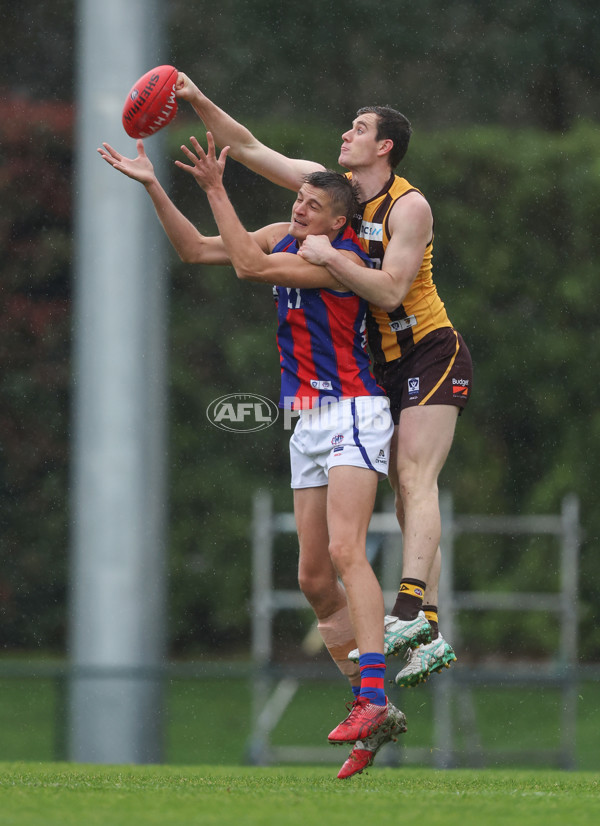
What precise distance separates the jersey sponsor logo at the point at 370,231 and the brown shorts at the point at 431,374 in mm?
370

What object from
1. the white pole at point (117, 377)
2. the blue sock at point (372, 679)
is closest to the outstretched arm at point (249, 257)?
the blue sock at point (372, 679)

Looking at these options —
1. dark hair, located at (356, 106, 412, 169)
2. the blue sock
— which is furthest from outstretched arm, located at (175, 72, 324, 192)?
the blue sock

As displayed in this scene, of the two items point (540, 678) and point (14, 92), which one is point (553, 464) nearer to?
point (540, 678)

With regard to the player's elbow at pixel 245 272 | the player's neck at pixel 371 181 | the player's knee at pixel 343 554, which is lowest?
the player's knee at pixel 343 554

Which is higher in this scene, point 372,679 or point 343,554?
point 343,554

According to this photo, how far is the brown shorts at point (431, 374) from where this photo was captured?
471 centimetres

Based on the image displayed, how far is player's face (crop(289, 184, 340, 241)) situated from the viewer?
4.55 meters

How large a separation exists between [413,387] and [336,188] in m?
0.70

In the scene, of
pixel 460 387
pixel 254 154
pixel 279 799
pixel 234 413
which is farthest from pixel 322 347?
pixel 234 413

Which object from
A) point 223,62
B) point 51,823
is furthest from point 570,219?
point 51,823

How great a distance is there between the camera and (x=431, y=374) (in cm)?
473

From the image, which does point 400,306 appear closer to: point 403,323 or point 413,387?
point 403,323

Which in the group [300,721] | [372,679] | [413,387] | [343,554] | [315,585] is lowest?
[300,721]

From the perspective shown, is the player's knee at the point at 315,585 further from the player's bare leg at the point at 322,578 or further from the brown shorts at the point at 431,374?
the brown shorts at the point at 431,374
